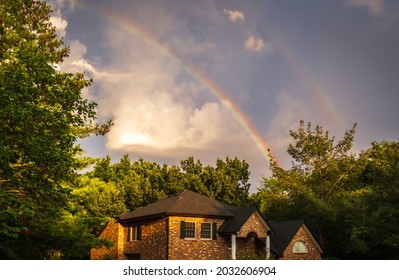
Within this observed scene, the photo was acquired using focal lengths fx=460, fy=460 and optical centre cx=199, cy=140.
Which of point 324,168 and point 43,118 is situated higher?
point 324,168

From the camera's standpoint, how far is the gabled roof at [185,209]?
39.8 m

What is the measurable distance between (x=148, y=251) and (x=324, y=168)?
2593 cm

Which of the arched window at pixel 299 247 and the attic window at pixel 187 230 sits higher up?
the attic window at pixel 187 230

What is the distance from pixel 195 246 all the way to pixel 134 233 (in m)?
7.74

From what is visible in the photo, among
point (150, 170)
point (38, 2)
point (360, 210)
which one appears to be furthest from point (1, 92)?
point (150, 170)

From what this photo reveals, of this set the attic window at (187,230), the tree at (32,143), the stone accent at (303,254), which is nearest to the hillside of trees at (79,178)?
the tree at (32,143)

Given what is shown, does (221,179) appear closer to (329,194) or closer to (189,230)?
(329,194)

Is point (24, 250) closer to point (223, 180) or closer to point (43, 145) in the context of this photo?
point (43, 145)

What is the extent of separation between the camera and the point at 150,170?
227 feet

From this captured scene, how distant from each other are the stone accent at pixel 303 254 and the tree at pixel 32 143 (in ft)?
80.5

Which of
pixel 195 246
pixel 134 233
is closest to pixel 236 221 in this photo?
pixel 195 246

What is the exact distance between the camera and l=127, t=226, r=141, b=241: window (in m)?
43.8

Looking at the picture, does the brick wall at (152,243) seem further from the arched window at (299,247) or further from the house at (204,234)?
the arched window at (299,247)

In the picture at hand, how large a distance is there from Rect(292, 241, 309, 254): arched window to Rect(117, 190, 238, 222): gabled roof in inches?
256
